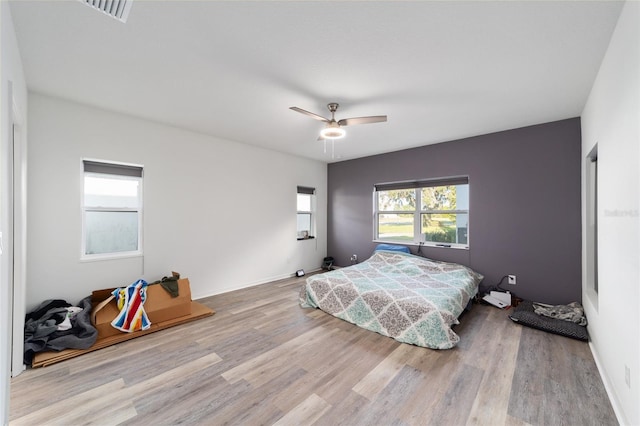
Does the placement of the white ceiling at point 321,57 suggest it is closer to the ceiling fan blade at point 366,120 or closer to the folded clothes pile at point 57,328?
the ceiling fan blade at point 366,120

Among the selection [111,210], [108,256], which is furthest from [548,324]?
[111,210]

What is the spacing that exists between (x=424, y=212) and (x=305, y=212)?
2.54 metres

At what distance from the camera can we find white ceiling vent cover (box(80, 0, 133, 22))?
5.16ft

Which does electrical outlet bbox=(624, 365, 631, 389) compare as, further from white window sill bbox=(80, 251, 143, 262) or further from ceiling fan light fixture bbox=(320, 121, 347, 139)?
white window sill bbox=(80, 251, 143, 262)

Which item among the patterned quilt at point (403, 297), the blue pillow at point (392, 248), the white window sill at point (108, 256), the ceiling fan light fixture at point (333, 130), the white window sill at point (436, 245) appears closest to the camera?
the patterned quilt at point (403, 297)

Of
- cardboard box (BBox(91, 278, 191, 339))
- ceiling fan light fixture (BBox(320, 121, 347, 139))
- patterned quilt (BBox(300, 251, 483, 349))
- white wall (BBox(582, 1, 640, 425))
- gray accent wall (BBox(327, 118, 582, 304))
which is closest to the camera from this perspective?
white wall (BBox(582, 1, 640, 425))

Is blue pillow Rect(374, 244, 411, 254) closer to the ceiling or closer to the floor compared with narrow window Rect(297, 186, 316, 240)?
closer to the floor

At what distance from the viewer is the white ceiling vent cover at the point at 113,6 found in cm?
157

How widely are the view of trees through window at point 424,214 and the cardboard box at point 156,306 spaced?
3.82m

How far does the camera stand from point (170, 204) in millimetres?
3820

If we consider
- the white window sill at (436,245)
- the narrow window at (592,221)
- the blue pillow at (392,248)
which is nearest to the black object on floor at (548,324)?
the narrow window at (592,221)

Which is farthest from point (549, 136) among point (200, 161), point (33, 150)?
point (33, 150)

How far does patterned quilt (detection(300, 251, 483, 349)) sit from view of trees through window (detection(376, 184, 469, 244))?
2.03ft

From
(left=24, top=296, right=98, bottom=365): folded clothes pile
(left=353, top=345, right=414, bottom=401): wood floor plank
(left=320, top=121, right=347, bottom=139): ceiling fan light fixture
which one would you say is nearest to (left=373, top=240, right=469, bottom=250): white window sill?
(left=353, top=345, right=414, bottom=401): wood floor plank
